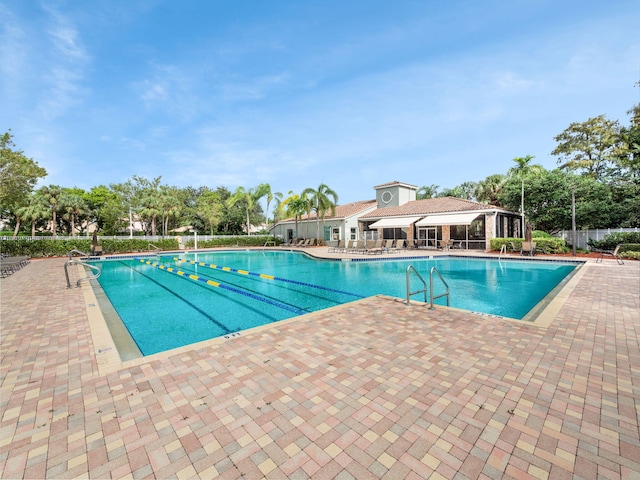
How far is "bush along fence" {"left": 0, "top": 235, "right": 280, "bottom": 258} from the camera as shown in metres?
22.4

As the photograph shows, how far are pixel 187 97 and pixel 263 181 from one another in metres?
20.3

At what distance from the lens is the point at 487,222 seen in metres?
23.9

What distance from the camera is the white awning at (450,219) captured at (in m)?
22.7

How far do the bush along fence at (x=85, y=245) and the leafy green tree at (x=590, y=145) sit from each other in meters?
43.8

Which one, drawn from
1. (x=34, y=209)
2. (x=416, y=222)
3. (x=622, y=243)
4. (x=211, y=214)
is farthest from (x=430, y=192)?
(x=34, y=209)

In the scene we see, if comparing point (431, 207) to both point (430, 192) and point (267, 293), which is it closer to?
point (267, 293)

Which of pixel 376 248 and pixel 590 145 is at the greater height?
pixel 590 145

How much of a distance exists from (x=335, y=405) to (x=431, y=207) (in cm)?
2733

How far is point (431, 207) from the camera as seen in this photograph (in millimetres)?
27703

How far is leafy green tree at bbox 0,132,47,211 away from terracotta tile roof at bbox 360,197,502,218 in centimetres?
3040

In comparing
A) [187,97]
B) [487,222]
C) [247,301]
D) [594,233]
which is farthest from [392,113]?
[594,233]

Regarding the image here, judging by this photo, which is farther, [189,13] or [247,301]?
[189,13]

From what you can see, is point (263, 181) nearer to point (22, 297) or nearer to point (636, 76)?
point (22, 297)

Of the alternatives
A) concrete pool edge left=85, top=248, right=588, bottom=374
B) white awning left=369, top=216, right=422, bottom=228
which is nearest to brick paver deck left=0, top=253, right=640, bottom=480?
concrete pool edge left=85, top=248, right=588, bottom=374
